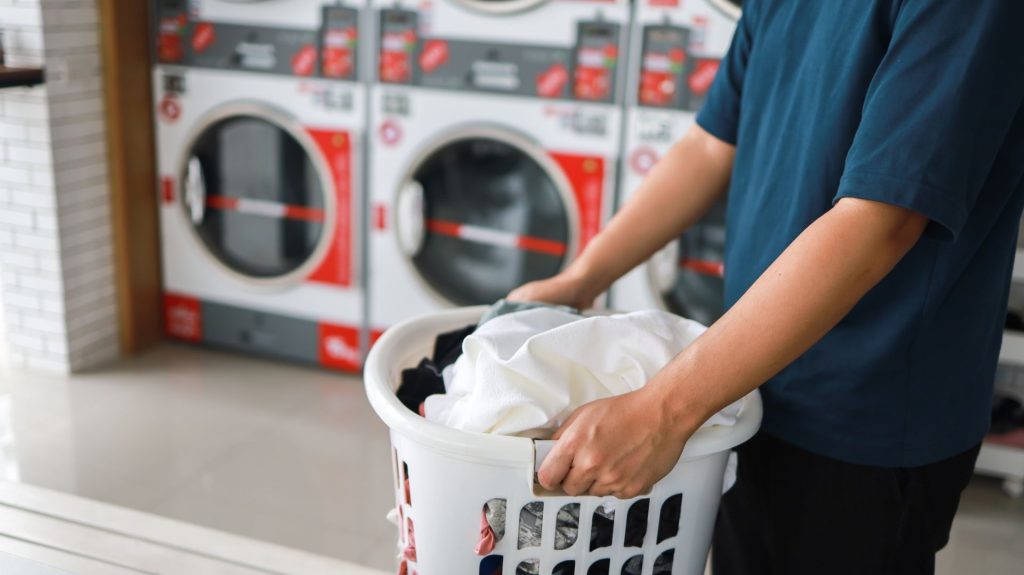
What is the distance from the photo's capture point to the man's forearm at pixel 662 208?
4.45 ft

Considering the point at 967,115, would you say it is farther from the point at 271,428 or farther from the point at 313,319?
the point at 313,319

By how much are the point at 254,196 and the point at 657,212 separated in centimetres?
231

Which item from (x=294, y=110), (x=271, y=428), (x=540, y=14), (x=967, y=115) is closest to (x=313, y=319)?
(x=271, y=428)

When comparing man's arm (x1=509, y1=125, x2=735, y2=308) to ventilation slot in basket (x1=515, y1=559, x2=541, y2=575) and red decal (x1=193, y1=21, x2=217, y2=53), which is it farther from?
red decal (x1=193, y1=21, x2=217, y2=53)

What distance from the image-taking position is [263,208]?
337 centimetres

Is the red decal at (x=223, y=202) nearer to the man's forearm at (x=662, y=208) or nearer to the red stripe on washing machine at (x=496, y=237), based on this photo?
the red stripe on washing machine at (x=496, y=237)

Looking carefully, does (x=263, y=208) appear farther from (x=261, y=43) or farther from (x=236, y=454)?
(x=236, y=454)

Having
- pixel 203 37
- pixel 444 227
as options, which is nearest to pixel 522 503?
pixel 444 227

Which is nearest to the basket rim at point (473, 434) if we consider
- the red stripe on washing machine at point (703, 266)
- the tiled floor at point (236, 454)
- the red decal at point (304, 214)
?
the tiled floor at point (236, 454)

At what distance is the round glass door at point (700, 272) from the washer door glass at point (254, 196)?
4.14ft

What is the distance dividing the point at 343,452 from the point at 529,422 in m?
1.96

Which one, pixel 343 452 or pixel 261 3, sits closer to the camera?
pixel 343 452

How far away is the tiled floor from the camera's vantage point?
243 cm

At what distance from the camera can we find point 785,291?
3.10 feet
